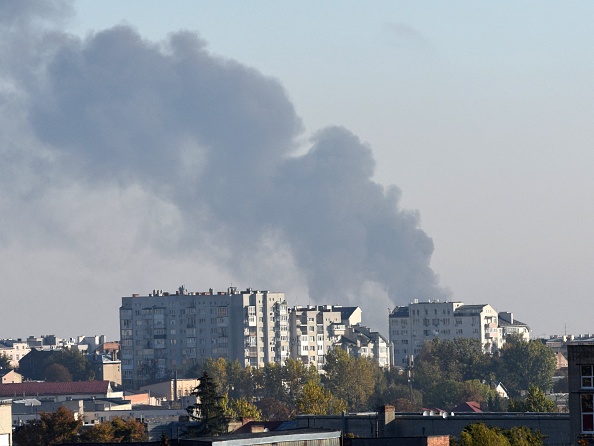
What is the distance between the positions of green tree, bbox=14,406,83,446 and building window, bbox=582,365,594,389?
64997mm

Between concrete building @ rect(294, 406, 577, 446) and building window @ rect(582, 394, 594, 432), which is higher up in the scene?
building window @ rect(582, 394, 594, 432)

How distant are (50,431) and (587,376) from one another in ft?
224

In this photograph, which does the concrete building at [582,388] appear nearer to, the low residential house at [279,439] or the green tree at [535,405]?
the low residential house at [279,439]

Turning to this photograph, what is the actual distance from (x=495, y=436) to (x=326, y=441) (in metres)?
7.06

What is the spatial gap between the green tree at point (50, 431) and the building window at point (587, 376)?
213 feet

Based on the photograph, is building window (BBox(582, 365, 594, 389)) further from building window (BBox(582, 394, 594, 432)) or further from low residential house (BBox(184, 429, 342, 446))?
low residential house (BBox(184, 429, 342, 446))

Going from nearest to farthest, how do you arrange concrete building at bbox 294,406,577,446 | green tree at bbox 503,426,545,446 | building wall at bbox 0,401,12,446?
green tree at bbox 503,426,545,446, building wall at bbox 0,401,12,446, concrete building at bbox 294,406,577,446

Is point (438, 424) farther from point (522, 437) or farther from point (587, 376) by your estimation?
point (587, 376)

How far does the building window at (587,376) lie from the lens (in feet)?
203

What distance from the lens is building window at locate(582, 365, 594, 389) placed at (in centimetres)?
6194

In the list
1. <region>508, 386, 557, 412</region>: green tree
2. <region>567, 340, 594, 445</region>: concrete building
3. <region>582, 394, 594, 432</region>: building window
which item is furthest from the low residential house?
<region>508, 386, 557, 412</region>: green tree

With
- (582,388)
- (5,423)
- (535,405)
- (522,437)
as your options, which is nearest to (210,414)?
(5,423)

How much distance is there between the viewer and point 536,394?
143 meters

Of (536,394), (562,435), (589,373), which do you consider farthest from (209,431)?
(536,394)
